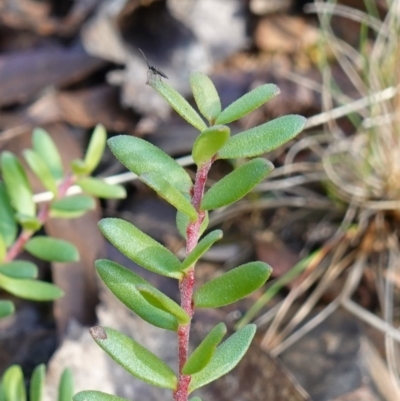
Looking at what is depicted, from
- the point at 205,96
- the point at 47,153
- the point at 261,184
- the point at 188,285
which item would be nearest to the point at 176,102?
the point at 205,96

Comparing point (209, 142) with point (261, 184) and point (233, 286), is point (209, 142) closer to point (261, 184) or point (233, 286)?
point (233, 286)

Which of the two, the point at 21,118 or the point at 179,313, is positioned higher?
the point at 179,313

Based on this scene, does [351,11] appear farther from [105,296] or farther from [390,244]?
[105,296]

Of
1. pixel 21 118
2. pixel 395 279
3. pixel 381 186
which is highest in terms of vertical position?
pixel 21 118

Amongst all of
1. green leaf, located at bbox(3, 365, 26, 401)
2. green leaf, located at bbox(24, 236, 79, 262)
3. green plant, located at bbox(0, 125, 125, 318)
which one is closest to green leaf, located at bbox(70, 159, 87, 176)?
green plant, located at bbox(0, 125, 125, 318)

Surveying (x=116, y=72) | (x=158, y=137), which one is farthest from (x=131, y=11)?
(x=158, y=137)

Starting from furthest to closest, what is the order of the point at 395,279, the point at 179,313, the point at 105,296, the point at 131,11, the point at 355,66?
the point at 355,66
the point at 131,11
the point at 395,279
the point at 105,296
the point at 179,313
